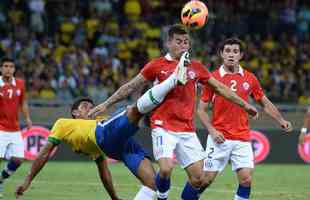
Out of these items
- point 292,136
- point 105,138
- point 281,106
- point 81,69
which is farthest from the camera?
point 81,69

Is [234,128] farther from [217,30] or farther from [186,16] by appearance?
[217,30]

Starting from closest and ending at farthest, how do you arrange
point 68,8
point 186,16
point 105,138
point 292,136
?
point 105,138, point 186,16, point 292,136, point 68,8

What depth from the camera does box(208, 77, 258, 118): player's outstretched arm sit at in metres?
11.4

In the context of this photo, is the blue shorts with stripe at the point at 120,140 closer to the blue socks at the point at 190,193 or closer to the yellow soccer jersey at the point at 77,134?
the yellow soccer jersey at the point at 77,134

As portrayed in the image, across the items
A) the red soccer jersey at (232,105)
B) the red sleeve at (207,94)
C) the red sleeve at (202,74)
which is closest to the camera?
the red sleeve at (202,74)

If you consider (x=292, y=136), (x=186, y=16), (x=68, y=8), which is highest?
(x=186, y=16)

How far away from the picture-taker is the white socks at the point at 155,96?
34.8ft

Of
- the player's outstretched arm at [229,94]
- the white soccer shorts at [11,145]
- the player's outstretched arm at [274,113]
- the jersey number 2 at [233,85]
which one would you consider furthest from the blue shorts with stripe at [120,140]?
the white soccer shorts at [11,145]

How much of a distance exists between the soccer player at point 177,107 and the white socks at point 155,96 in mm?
662

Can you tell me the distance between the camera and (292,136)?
21625 mm

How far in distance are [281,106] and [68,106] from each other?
16.6 ft

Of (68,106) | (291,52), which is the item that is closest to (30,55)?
(68,106)

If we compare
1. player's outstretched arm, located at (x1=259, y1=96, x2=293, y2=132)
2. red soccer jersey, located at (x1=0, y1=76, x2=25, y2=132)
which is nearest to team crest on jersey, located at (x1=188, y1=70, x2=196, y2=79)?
player's outstretched arm, located at (x1=259, y1=96, x2=293, y2=132)

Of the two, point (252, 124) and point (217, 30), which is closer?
point (252, 124)
